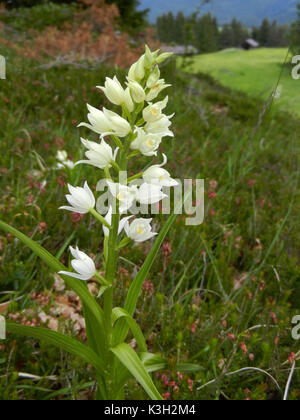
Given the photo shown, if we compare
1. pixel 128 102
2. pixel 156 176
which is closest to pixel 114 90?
pixel 128 102

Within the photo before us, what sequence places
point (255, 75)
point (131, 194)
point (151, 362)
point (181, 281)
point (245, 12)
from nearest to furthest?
point (131, 194) < point (151, 362) < point (181, 281) < point (255, 75) < point (245, 12)

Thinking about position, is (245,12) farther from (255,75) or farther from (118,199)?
(118,199)

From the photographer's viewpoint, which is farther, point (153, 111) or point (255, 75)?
point (255, 75)

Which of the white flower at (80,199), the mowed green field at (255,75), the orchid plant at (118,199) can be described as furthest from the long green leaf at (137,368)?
the mowed green field at (255,75)

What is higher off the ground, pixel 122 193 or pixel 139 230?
pixel 122 193
